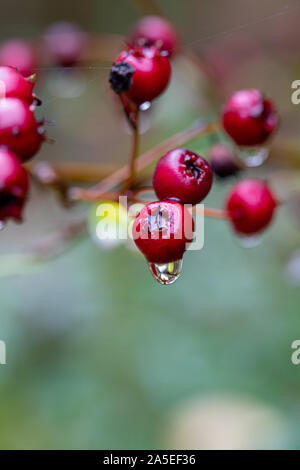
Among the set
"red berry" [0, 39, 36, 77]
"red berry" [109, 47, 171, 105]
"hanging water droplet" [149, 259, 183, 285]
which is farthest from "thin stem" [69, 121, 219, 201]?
"red berry" [0, 39, 36, 77]

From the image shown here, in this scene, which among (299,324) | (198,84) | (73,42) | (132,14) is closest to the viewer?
(198,84)

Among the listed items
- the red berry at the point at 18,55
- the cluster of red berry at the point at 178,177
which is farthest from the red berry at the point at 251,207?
the red berry at the point at 18,55

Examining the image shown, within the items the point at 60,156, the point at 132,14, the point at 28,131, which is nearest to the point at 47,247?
the point at 28,131

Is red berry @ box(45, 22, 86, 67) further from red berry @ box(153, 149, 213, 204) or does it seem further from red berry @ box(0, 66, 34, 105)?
red berry @ box(153, 149, 213, 204)

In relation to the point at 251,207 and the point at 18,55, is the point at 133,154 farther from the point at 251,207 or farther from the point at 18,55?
the point at 18,55

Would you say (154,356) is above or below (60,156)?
below

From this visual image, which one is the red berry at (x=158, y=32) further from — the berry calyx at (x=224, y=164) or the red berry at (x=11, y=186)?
the red berry at (x=11, y=186)

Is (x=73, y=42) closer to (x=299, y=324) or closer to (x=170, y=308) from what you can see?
(x=170, y=308)
